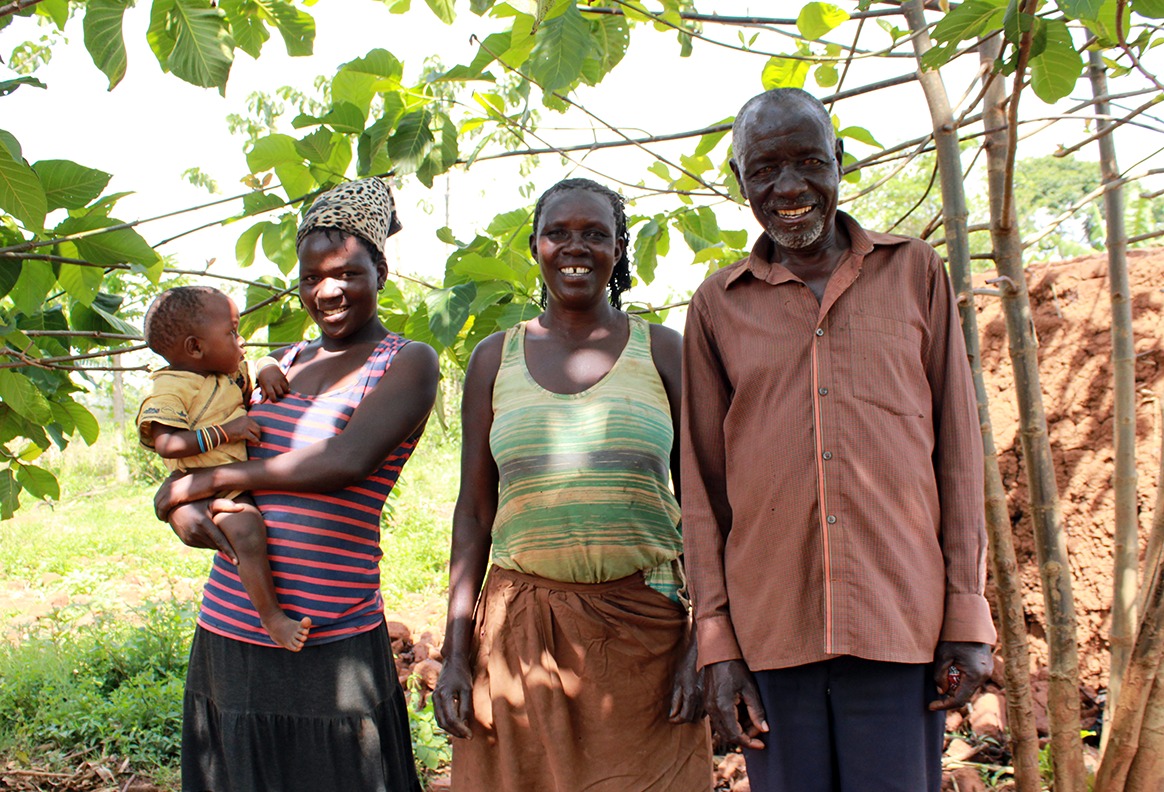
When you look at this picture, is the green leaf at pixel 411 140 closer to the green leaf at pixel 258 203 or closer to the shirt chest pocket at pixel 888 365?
the green leaf at pixel 258 203

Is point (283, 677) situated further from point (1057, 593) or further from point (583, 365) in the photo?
point (1057, 593)

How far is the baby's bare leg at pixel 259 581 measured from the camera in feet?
6.04

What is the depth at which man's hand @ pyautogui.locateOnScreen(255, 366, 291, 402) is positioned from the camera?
2.02 m

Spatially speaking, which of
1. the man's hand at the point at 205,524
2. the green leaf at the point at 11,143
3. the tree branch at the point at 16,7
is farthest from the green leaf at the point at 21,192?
the man's hand at the point at 205,524

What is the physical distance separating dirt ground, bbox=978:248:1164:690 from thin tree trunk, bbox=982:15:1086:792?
1122 millimetres

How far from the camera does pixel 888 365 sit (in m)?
1.52

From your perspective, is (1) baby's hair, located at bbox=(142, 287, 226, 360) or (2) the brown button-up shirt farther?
(1) baby's hair, located at bbox=(142, 287, 226, 360)

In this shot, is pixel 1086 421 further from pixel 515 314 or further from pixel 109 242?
pixel 109 242

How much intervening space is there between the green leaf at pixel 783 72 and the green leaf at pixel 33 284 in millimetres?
1627

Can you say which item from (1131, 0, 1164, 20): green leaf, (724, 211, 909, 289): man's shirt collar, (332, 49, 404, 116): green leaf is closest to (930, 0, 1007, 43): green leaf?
(1131, 0, 1164, 20): green leaf

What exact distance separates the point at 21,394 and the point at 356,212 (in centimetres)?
83

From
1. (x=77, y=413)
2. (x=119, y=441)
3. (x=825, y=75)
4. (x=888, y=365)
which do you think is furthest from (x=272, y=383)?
(x=119, y=441)

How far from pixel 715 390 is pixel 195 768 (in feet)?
4.05

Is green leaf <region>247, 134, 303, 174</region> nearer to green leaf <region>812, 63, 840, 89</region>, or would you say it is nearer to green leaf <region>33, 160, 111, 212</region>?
green leaf <region>33, 160, 111, 212</region>
